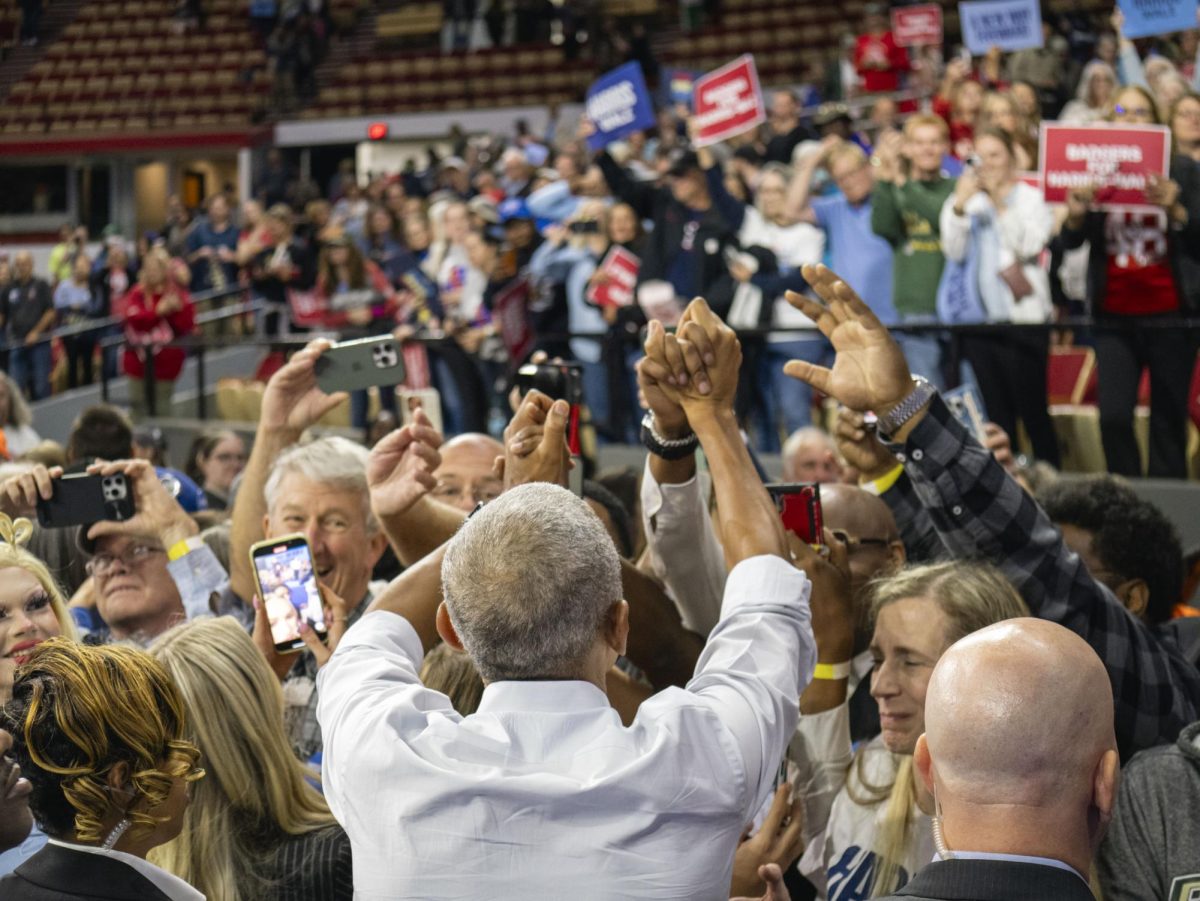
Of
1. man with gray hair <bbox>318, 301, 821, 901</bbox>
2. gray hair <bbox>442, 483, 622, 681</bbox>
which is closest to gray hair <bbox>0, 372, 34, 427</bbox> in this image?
man with gray hair <bbox>318, 301, 821, 901</bbox>

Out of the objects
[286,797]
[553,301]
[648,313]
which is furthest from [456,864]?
[553,301]

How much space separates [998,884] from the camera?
162 centimetres

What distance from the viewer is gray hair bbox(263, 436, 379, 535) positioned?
129 inches

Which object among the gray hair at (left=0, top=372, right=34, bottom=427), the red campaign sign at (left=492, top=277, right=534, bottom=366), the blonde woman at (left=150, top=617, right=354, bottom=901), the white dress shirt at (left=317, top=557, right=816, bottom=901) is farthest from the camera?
the red campaign sign at (left=492, top=277, right=534, bottom=366)

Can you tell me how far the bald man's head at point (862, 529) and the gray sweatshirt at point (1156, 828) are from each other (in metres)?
1.07

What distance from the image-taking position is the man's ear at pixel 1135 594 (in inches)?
124

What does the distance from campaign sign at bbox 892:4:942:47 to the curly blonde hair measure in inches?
388

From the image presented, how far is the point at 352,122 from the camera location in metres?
20.5

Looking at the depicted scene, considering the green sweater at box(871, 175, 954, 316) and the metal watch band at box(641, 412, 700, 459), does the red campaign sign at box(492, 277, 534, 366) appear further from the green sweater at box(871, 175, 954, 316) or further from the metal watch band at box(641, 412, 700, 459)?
the metal watch band at box(641, 412, 700, 459)

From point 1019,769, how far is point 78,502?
2.14 meters

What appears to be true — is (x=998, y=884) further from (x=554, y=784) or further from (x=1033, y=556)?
(x=1033, y=556)

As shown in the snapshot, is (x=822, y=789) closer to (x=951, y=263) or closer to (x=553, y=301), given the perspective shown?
(x=951, y=263)

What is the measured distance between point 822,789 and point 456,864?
1.04 metres

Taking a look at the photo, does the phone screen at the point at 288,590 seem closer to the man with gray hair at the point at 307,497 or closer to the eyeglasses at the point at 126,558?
the man with gray hair at the point at 307,497
